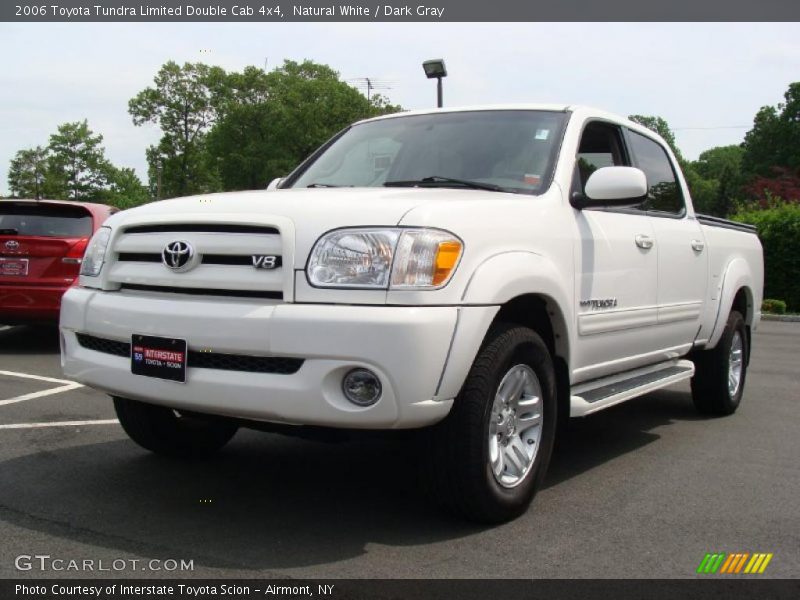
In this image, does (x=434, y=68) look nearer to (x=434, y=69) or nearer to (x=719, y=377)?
(x=434, y=69)

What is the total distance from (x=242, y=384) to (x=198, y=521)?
2.39 feet

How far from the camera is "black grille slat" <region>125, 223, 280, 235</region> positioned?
138 inches

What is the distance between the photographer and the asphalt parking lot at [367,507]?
10.8ft

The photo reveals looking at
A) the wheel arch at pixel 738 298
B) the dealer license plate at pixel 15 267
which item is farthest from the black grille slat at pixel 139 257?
the dealer license plate at pixel 15 267

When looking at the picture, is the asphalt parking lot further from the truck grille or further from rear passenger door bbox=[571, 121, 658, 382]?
the truck grille

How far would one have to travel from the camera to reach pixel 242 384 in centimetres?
334

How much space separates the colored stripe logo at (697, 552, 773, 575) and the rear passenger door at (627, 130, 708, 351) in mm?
1978

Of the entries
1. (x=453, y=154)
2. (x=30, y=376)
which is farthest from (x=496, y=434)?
(x=30, y=376)

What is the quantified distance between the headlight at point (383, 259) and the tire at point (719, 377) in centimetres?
373

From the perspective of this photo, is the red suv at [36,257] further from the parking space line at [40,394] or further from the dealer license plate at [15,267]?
the parking space line at [40,394]

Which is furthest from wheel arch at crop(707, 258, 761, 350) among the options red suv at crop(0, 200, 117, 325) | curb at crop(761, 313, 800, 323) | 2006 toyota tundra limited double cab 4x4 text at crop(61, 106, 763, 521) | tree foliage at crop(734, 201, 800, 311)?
tree foliage at crop(734, 201, 800, 311)

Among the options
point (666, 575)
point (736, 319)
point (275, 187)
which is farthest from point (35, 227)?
point (666, 575)

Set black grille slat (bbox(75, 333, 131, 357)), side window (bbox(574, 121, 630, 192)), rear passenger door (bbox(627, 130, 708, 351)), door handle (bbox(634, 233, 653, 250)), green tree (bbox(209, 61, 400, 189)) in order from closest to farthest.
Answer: black grille slat (bbox(75, 333, 131, 357))
side window (bbox(574, 121, 630, 192))
door handle (bbox(634, 233, 653, 250))
rear passenger door (bbox(627, 130, 708, 351))
green tree (bbox(209, 61, 400, 189))
